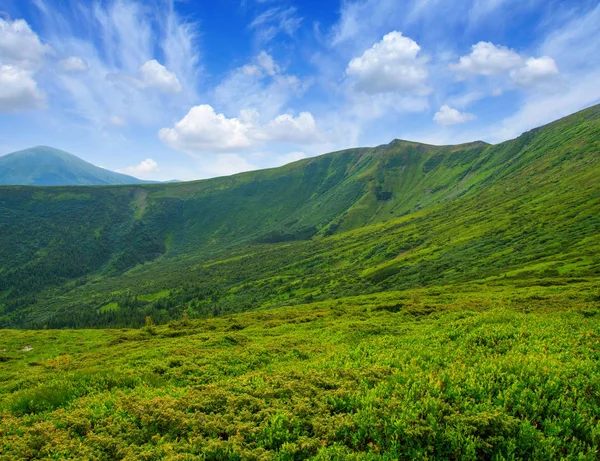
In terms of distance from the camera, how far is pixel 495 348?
1981 centimetres

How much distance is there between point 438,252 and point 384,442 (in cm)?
13777

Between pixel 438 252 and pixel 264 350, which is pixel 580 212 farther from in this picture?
pixel 264 350

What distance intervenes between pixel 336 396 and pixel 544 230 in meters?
138

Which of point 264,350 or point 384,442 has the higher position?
point 384,442

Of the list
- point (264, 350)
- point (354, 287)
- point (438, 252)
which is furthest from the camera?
point (438, 252)

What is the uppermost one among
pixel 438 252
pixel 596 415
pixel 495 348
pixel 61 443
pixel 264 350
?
pixel 61 443

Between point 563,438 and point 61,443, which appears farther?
point 61,443

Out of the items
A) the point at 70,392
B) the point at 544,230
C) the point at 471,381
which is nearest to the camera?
the point at 471,381

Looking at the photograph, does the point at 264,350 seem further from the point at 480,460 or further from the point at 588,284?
the point at 588,284

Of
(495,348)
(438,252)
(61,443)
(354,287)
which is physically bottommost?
(354,287)

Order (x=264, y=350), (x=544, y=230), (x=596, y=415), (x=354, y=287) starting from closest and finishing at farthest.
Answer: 1. (x=596, y=415)
2. (x=264, y=350)
3. (x=544, y=230)
4. (x=354, y=287)

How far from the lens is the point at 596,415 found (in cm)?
1144

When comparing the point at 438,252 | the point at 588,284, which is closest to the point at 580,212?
the point at 438,252

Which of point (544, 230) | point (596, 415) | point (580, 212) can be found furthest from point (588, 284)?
point (580, 212)
